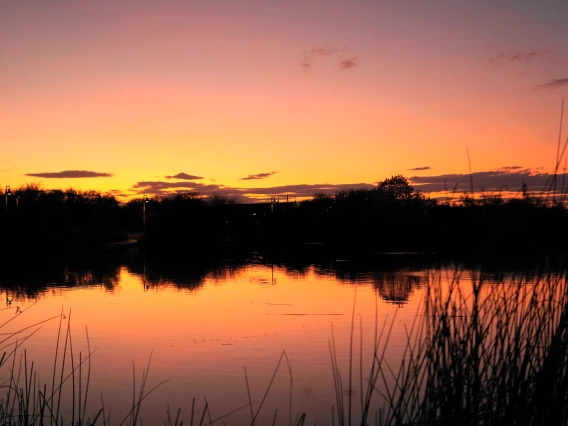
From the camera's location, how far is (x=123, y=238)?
77.4m

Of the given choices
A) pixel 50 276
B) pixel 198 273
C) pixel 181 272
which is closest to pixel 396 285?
pixel 198 273

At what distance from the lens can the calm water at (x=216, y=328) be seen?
9.95 m

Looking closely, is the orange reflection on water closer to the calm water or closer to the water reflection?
the calm water

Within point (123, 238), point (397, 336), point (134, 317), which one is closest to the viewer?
point (397, 336)

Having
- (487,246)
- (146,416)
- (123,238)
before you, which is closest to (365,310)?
(146,416)

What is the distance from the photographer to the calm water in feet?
32.6

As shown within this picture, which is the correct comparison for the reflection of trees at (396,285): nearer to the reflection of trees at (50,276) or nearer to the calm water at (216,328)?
the calm water at (216,328)

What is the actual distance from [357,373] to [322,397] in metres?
1.45

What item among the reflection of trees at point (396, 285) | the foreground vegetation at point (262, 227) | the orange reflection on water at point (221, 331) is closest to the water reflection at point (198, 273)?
the reflection of trees at point (396, 285)

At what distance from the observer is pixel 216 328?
15.9 m

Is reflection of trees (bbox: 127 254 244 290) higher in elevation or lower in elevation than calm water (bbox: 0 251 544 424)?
lower

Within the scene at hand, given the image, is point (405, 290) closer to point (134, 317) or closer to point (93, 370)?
point (134, 317)

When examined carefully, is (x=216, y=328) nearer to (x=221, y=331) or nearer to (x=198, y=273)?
(x=221, y=331)

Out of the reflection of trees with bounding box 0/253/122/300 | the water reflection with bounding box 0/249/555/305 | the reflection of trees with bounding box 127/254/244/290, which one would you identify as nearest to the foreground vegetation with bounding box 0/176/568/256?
the water reflection with bounding box 0/249/555/305
